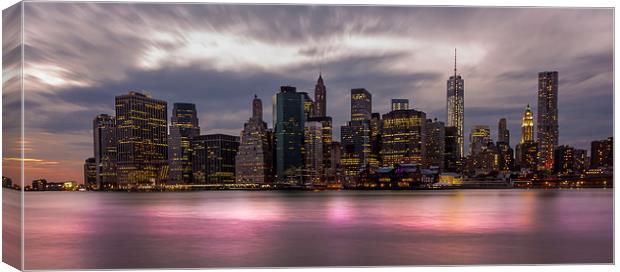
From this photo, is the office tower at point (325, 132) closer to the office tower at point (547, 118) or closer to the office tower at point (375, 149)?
the office tower at point (375, 149)

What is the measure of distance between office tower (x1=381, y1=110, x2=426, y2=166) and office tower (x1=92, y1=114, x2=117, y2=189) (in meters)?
22.3

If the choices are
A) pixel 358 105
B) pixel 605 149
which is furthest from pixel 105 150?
pixel 605 149

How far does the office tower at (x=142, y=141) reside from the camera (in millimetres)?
50750

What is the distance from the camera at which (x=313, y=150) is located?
59.5 m

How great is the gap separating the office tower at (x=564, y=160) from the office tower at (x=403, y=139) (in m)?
11.0

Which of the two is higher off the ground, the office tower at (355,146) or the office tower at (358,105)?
the office tower at (358,105)

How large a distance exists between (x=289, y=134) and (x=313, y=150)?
422cm

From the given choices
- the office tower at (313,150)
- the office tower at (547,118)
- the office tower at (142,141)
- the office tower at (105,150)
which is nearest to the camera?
the office tower at (547,118)

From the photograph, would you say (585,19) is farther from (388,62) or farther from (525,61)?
(388,62)

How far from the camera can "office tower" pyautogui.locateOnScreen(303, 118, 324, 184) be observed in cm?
5438

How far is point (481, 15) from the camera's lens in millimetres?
7895

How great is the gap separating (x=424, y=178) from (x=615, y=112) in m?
59.5

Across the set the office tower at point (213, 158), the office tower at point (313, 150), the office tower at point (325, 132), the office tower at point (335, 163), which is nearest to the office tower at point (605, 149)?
the office tower at point (325, 132)

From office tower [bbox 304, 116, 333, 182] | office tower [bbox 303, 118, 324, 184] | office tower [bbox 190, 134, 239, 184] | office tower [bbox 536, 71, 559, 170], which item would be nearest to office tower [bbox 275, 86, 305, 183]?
office tower [bbox 303, 118, 324, 184]
